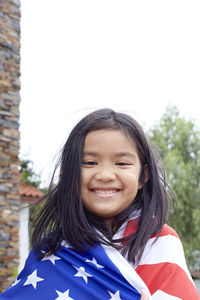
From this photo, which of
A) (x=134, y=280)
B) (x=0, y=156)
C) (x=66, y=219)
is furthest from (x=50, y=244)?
(x=0, y=156)

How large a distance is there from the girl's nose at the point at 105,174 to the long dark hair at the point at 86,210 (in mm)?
90

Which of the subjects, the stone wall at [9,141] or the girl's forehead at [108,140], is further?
the stone wall at [9,141]

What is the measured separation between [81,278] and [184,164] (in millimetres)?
19252

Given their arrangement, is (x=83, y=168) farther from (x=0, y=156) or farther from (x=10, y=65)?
(x=10, y=65)

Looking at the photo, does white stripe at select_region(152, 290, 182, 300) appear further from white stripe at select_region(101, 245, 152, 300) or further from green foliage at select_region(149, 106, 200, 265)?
green foliage at select_region(149, 106, 200, 265)

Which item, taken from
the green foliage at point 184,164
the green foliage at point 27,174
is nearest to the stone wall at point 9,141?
the green foliage at point 27,174

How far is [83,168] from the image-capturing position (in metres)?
1.79

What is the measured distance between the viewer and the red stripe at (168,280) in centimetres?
158

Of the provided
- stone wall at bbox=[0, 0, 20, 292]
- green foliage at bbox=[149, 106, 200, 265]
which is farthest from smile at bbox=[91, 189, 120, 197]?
green foliage at bbox=[149, 106, 200, 265]

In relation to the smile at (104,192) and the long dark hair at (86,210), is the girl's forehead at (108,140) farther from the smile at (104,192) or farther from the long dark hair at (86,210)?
the smile at (104,192)

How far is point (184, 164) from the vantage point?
20453 millimetres

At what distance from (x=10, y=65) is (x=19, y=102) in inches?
24.7

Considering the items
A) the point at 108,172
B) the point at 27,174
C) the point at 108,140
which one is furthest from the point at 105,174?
the point at 27,174

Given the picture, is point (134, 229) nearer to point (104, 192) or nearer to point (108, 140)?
point (104, 192)
